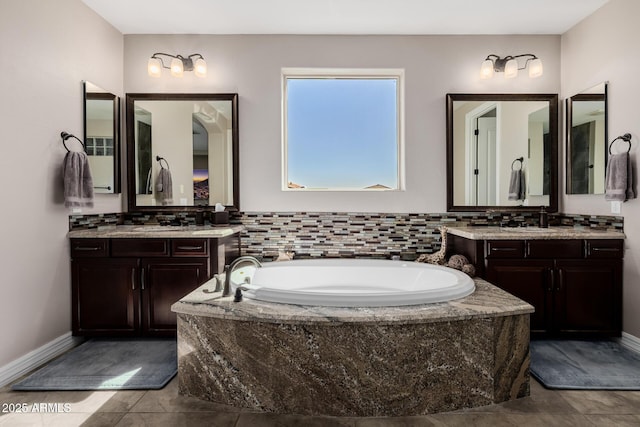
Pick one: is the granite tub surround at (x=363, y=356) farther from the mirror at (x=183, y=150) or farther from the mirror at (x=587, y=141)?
the mirror at (x=587, y=141)

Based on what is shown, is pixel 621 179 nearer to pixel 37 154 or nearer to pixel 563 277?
pixel 563 277

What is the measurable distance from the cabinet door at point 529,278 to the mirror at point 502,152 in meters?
0.71

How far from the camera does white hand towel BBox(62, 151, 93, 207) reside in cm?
262

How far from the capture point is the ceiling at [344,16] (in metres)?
2.85

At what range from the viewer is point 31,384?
2188mm

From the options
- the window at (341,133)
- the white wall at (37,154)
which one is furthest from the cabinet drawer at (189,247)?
the window at (341,133)

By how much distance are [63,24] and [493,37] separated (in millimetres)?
3416

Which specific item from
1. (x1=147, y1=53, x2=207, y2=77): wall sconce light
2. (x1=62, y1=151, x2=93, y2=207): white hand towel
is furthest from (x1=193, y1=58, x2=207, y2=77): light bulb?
(x1=62, y1=151, x2=93, y2=207): white hand towel

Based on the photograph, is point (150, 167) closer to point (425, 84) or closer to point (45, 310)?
point (45, 310)

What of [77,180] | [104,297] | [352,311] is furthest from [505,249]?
[77,180]

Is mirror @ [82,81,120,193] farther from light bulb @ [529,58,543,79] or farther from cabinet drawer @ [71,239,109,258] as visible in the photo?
light bulb @ [529,58,543,79]

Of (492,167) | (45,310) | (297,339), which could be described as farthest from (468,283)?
(45,310)

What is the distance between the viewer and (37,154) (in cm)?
249

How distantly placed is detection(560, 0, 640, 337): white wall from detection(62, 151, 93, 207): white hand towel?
12.6 ft
